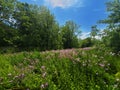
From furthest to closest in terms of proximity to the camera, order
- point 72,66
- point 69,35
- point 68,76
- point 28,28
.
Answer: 1. point 69,35
2. point 28,28
3. point 72,66
4. point 68,76

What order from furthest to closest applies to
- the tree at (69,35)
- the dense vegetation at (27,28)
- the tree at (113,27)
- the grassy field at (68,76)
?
the tree at (69,35)
the dense vegetation at (27,28)
the tree at (113,27)
the grassy field at (68,76)

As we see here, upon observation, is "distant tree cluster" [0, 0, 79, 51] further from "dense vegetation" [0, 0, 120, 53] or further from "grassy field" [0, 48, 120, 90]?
"grassy field" [0, 48, 120, 90]

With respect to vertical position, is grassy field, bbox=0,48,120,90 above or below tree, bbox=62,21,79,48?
below

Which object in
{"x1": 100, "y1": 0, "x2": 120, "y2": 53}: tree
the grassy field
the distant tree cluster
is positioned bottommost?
the grassy field

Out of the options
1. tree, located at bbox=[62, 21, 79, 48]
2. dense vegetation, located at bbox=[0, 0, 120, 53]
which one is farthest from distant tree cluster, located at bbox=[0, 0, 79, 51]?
tree, located at bbox=[62, 21, 79, 48]

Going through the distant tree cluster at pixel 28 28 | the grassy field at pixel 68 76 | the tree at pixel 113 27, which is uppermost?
the distant tree cluster at pixel 28 28

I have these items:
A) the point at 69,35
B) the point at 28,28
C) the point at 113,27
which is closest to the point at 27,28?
the point at 28,28

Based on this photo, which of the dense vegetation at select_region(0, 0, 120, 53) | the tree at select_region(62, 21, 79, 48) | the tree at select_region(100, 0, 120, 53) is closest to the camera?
the tree at select_region(100, 0, 120, 53)

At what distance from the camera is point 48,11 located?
4750 cm

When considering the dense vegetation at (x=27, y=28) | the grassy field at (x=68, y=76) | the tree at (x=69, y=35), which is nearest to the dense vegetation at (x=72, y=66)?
the grassy field at (x=68, y=76)

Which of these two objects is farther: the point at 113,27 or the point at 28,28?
the point at 28,28

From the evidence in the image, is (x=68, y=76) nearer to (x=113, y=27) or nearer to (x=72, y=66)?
(x=72, y=66)

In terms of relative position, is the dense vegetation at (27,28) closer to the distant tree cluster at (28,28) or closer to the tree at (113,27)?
the distant tree cluster at (28,28)

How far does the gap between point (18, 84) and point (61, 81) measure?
1170 mm
